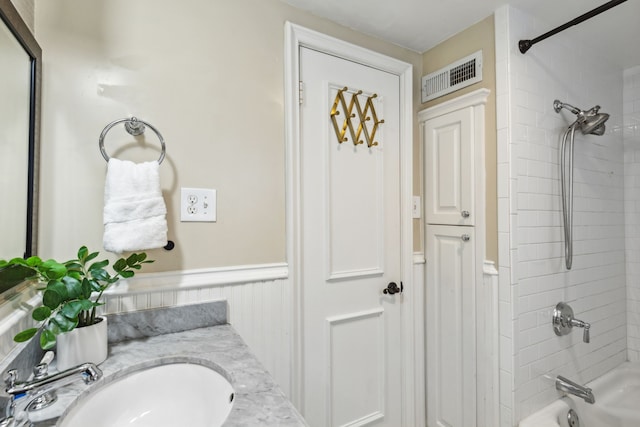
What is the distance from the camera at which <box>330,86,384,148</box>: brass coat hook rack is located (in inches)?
63.1

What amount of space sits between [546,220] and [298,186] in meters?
1.27

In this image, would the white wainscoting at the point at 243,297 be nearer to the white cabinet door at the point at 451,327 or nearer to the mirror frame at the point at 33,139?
the mirror frame at the point at 33,139

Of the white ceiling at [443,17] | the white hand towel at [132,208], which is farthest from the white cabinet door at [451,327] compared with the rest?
the white hand towel at [132,208]

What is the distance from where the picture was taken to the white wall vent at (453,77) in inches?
63.5

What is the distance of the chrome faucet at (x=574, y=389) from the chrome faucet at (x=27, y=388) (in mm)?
2043

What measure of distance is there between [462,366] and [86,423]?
161 cm

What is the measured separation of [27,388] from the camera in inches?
23.7

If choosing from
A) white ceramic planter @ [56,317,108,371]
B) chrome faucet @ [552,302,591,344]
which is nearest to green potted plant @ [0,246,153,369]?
white ceramic planter @ [56,317,108,371]

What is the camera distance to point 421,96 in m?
1.90

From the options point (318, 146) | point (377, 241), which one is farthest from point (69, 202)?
point (377, 241)

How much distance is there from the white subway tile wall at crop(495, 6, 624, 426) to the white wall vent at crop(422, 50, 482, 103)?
12 centimetres

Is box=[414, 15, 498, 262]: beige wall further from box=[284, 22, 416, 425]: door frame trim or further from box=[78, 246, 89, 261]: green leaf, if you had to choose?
box=[78, 246, 89, 261]: green leaf

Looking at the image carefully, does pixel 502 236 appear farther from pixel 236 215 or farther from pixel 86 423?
pixel 86 423

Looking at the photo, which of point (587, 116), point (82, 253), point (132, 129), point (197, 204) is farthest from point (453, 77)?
point (82, 253)
